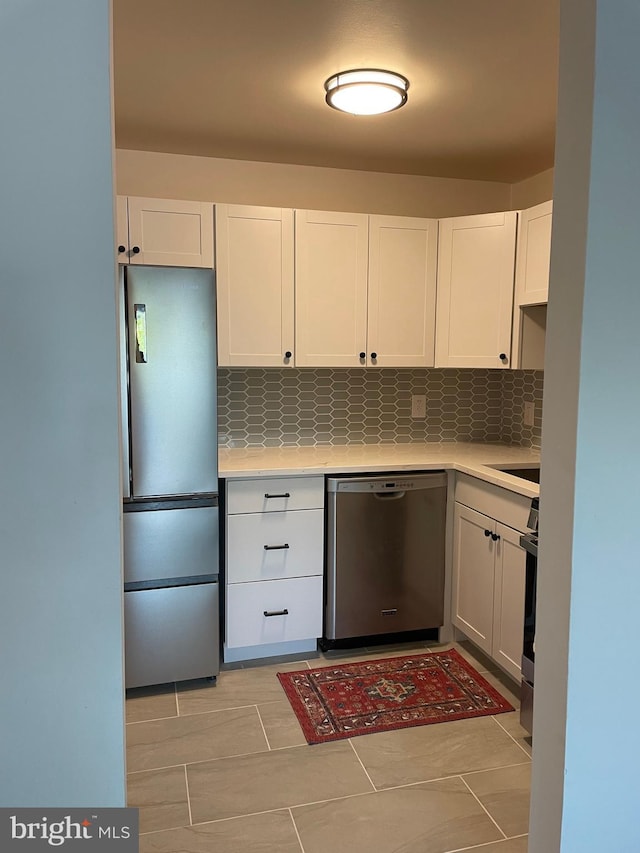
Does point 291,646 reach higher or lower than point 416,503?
lower

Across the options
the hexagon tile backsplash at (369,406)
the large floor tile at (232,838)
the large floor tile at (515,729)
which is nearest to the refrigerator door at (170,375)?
the hexagon tile backsplash at (369,406)

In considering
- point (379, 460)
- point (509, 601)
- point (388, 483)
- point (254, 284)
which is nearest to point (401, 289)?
point (254, 284)

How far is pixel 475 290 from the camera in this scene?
322 centimetres

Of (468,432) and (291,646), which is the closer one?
(291,646)

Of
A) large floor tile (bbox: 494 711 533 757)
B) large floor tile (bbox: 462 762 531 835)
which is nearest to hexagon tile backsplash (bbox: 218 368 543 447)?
large floor tile (bbox: 494 711 533 757)

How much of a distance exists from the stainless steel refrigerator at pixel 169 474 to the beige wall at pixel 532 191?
6.58 feet

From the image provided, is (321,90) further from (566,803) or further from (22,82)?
(566,803)

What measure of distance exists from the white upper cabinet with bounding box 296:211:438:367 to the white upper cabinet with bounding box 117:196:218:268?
463 millimetres

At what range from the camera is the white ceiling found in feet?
6.19

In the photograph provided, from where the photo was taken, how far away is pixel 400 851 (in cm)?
183

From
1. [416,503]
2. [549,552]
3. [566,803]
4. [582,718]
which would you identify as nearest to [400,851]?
[566,803]

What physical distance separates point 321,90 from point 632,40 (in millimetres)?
1485

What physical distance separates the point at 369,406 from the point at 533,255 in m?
1.21

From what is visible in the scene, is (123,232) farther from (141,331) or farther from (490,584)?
(490,584)
